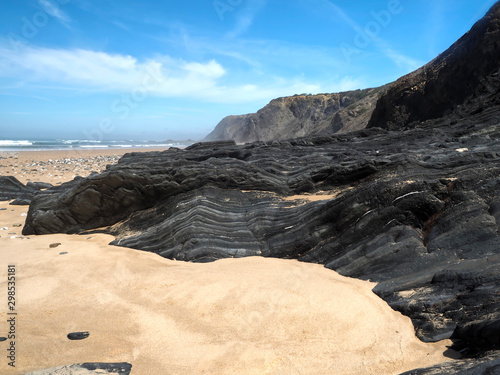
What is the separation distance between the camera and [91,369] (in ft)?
9.21

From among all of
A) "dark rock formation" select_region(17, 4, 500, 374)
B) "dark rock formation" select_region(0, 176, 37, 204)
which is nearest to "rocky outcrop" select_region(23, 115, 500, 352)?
"dark rock formation" select_region(17, 4, 500, 374)

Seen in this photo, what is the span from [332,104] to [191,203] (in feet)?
200

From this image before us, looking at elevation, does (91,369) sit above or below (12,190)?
below

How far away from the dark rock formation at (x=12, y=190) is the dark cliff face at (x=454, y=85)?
16.2 meters

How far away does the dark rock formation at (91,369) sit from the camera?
2705 mm

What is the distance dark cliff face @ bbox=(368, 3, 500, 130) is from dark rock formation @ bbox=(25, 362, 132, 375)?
13.4 metres

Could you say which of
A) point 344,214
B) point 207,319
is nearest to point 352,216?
point 344,214

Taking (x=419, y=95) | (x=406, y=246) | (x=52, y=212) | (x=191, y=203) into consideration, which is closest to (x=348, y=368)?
(x=406, y=246)

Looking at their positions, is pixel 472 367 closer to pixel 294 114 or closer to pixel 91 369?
pixel 91 369

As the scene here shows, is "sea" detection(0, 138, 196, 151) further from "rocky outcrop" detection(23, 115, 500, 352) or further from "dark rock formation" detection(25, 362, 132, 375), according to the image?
"dark rock formation" detection(25, 362, 132, 375)

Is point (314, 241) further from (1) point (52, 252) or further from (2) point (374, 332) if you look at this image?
(1) point (52, 252)

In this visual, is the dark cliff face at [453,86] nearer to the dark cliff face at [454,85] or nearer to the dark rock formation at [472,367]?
the dark cliff face at [454,85]

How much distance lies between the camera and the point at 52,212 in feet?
25.2

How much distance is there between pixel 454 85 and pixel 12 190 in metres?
19.6
